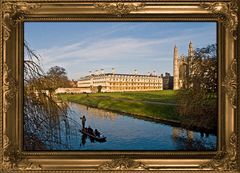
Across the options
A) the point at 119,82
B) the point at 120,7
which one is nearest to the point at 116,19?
the point at 120,7

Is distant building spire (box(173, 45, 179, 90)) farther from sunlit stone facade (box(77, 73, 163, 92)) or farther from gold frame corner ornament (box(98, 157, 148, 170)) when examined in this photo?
gold frame corner ornament (box(98, 157, 148, 170))

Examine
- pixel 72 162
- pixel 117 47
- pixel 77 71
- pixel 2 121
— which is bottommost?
pixel 72 162

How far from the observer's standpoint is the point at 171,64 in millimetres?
2467

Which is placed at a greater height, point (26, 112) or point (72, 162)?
point (26, 112)

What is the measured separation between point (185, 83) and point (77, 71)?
790mm

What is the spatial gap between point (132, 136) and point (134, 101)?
0.84ft

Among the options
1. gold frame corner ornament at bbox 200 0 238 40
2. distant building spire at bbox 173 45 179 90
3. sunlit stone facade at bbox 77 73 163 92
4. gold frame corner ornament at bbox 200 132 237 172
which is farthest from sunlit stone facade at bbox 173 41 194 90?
gold frame corner ornament at bbox 200 132 237 172

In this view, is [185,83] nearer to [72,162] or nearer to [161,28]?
[161,28]

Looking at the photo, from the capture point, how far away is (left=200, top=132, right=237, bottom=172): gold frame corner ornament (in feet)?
7.89

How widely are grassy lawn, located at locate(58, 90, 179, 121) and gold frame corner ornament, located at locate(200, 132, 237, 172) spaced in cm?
39

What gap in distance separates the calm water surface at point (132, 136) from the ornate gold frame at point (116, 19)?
54 mm

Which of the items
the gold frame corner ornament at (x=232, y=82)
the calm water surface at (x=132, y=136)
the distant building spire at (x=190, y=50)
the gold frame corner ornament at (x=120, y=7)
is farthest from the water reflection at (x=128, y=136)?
the gold frame corner ornament at (x=120, y=7)

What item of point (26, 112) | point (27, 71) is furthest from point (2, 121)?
point (27, 71)

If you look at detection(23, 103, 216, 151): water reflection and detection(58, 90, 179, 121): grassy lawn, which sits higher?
detection(58, 90, 179, 121): grassy lawn
